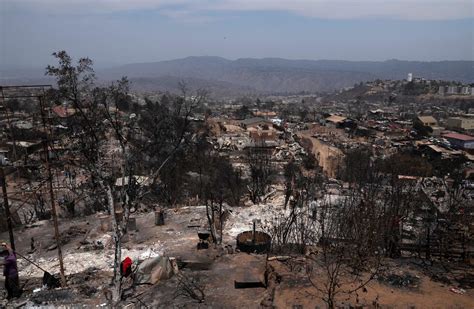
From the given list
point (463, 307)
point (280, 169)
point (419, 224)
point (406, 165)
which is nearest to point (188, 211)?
point (419, 224)

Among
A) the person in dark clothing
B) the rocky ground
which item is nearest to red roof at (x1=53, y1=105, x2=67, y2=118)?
the person in dark clothing

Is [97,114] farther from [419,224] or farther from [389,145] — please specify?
[389,145]

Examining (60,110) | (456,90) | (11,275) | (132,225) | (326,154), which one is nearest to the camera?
(11,275)

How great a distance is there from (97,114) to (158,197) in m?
10.0

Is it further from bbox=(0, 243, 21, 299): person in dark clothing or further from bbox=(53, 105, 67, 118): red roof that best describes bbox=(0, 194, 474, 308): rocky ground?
bbox=(53, 105, 67, 118): red roof

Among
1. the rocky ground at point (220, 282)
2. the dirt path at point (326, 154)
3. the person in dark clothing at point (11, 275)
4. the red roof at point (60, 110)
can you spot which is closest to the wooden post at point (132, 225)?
the rocky ground at point (220, 282)

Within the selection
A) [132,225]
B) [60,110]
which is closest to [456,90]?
[132,225]

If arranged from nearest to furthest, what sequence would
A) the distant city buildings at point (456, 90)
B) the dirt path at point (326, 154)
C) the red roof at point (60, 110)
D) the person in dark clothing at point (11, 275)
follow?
the person in dark clothing at point (11, 275) → the red roof at point (60, 110) → the dirt path at point (326, 154) → the distant city buildings at point (456, 90)

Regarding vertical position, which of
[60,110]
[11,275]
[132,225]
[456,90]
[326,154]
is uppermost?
[60,110]

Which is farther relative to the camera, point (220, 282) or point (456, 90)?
point (456, 90)

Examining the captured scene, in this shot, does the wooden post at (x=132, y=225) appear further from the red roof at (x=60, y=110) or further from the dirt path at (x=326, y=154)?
the dirt path at (x=326, y=154)

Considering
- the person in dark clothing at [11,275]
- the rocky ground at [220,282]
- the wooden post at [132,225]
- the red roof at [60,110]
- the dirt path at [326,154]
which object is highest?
the red roof at [60,110]

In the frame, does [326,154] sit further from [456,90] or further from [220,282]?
[456,90]

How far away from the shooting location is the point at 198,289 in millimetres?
8680
